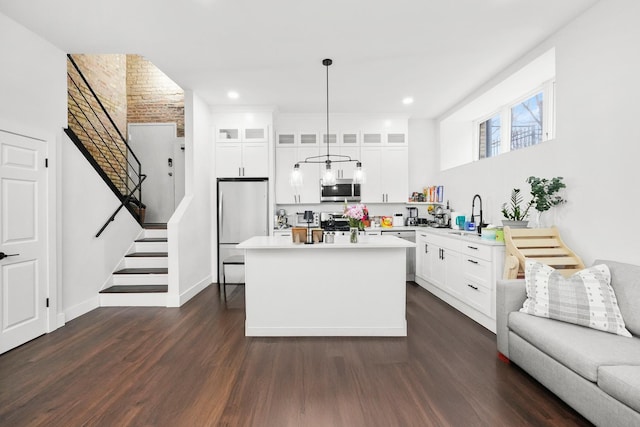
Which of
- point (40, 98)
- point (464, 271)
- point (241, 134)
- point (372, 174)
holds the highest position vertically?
point (241, 134)

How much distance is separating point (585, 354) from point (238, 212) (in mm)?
4646

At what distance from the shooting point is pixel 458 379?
2.31m

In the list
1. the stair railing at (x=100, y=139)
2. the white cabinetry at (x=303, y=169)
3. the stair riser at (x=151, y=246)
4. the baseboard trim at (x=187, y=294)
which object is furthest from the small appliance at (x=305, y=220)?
the stair railing at (x=100, y=139)

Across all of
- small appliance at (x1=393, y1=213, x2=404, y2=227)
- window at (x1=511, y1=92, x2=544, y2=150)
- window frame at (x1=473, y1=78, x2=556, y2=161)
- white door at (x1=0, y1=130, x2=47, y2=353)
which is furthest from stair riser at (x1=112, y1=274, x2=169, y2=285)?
window at (x1=511, y1=92, x2=544, y2=150)

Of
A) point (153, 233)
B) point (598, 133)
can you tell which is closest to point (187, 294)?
point (153, 233)

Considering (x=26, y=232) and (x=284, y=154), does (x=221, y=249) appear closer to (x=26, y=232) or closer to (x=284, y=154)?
(x=284, y=154)

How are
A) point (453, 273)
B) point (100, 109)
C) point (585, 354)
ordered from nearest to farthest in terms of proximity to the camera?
1. point (585, 354)
2. point (453, 273)
3. point (100, 109)

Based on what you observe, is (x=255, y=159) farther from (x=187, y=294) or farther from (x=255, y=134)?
(x=187, y=294)

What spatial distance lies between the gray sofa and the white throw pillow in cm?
5

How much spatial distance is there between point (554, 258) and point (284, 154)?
4271 mm

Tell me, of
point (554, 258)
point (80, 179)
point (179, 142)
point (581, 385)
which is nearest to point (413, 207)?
point (554, 258)

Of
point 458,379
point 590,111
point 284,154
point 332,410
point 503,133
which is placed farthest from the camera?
point 284,154

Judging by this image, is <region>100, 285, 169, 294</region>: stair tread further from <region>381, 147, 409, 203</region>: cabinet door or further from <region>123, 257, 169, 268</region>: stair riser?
<region>381, 147, 409, 203</region>: cabinet door

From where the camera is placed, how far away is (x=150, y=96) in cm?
599
